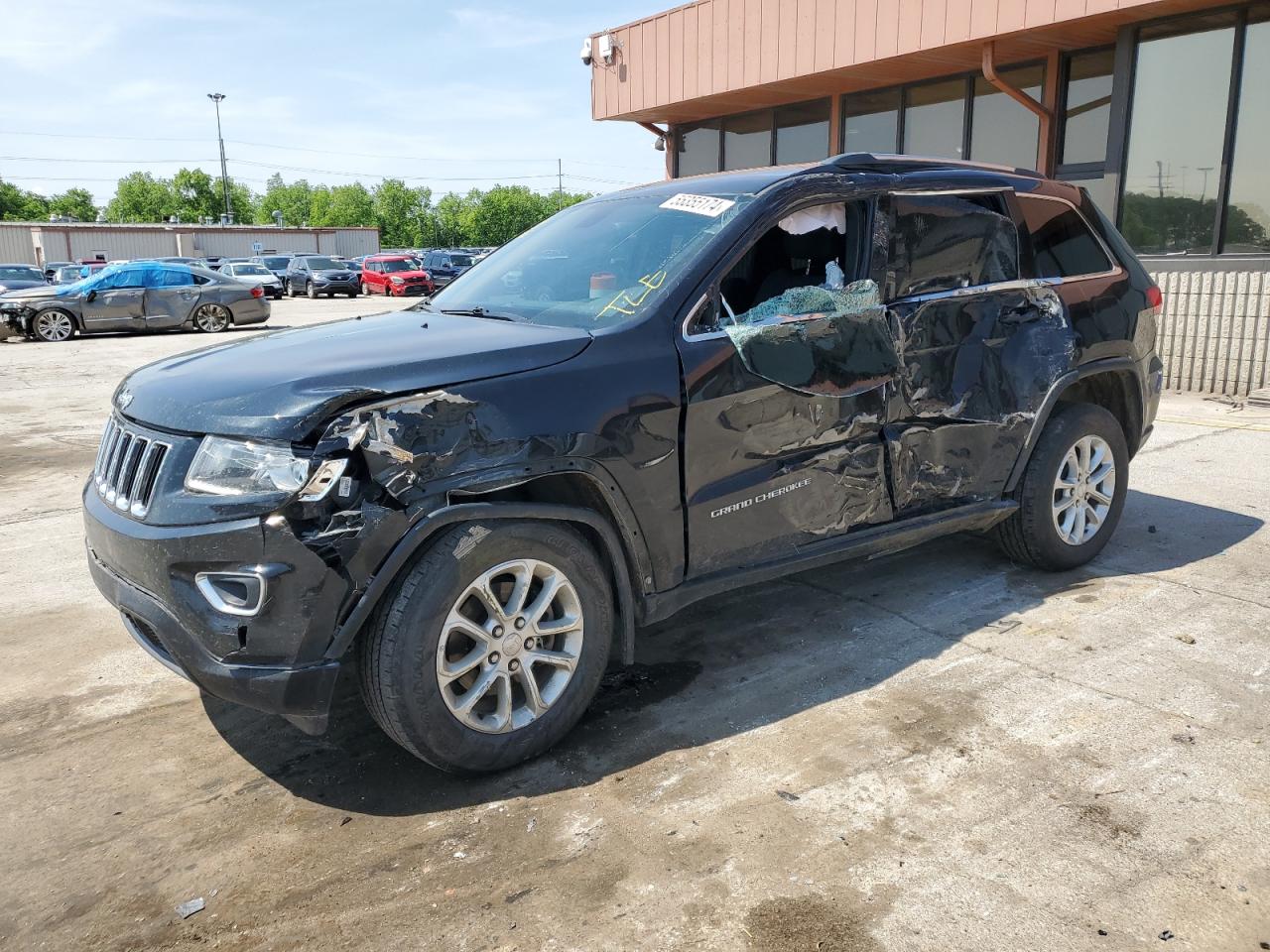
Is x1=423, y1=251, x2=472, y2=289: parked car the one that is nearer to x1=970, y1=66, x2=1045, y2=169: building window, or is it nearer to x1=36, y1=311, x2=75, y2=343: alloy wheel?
x1=36, y1=311, x2=75, y2=343: alloy wheel

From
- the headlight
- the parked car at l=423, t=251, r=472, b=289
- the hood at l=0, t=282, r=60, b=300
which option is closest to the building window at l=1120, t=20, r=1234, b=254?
the headlight

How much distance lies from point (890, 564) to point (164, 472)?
3.58 m

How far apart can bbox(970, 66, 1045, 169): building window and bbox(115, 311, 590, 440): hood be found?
11084 millimetres

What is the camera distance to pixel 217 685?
278 centimetres

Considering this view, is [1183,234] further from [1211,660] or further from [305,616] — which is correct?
[305,616]

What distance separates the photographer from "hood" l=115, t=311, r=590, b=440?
2758 mm

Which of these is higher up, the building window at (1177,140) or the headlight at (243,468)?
the building window at (1177,140)

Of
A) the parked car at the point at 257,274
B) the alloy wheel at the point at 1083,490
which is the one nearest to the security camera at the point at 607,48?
the alloy wheel at the point at 1083,490

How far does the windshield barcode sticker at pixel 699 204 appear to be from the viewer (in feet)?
12.3

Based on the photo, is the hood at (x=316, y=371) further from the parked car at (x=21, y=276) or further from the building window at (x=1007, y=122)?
the parked car at (x=21, y=276)

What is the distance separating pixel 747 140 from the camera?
16.5 meters

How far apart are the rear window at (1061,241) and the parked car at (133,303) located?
19256mm

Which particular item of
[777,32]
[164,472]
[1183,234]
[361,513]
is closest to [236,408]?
[164,472]

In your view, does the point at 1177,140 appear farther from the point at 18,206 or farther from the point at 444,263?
the point at 18,206
